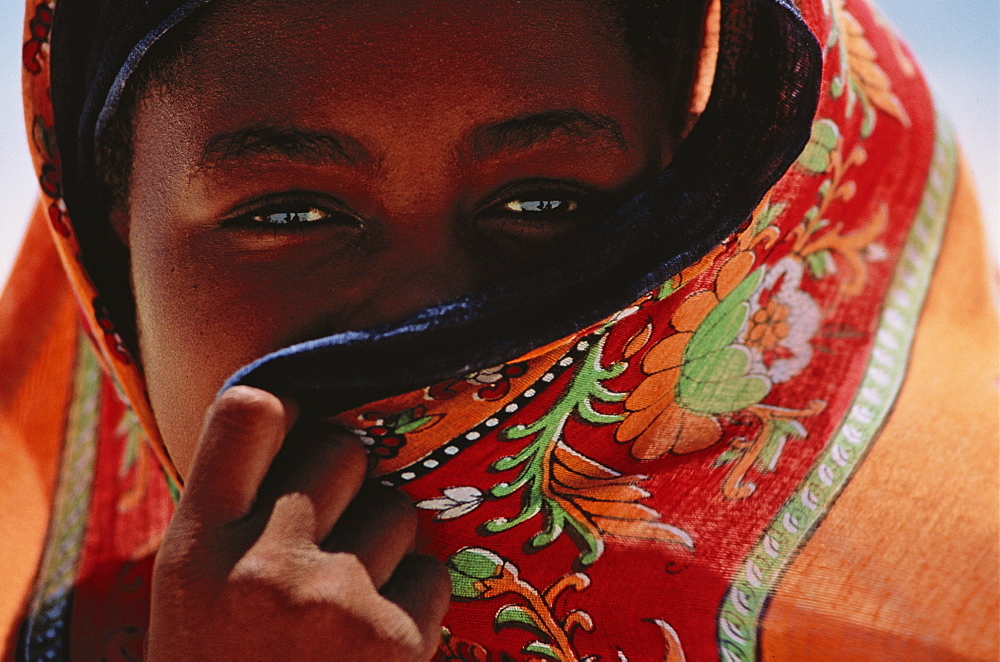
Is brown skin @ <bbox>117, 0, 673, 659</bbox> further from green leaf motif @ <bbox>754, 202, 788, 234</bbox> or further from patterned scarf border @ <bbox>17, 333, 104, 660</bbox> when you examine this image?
patterned scarf border @ <bbox>17, 333, 104, 660</bbox>

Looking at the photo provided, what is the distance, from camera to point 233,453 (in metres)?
0.84

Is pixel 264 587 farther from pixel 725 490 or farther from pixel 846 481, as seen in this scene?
pixel 846 481

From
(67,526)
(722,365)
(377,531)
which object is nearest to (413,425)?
(377,531)

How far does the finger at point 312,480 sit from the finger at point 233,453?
0.03 metres

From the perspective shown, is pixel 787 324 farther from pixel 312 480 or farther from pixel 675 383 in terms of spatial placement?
pixel 312 480

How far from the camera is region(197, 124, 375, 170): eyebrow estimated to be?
0.94 meters

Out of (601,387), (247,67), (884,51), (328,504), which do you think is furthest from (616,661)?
(884,51)

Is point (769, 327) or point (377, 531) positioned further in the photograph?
point (769, 327)

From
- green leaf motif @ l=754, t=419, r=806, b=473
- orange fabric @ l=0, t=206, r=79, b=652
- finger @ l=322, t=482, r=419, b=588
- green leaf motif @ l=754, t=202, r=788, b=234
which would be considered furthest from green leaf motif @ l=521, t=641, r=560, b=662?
orange fabric @ l=0, t=206, r=79, b=652

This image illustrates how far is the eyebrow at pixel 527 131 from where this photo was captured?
0.95 meters

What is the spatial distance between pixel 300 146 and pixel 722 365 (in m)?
0.58

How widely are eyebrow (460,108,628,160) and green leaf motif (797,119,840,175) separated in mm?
380

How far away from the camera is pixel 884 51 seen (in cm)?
152

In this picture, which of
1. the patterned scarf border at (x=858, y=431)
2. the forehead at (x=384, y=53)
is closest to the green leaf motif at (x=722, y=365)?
the patterned scarf border at (x=858, y=431)
